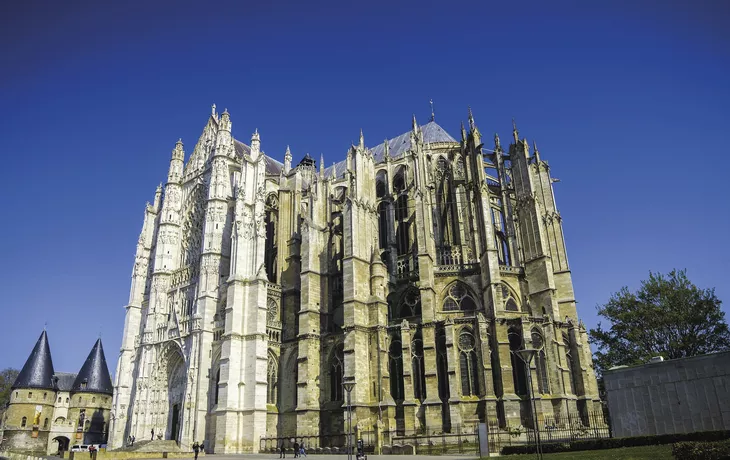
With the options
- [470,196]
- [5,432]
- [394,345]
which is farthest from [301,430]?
[5,432]

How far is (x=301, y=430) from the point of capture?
1265 inches

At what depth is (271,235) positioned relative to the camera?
4512cm

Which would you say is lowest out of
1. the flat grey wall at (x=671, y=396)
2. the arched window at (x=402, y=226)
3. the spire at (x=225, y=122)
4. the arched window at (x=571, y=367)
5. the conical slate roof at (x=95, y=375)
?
the flat grey wall at (x=671, y=396)

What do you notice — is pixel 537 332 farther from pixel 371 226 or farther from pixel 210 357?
pixel 210 357

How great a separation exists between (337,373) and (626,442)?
1953cm

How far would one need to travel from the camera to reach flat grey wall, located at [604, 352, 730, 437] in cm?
1733

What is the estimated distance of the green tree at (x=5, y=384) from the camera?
58500mm

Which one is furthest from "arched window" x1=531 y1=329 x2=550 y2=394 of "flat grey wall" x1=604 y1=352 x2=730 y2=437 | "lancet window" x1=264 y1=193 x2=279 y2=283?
"lancet window" x1=264 y1=193 x2=279 y2=283

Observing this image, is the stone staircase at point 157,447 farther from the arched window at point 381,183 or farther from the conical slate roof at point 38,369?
the conical slate roof at point 38,369

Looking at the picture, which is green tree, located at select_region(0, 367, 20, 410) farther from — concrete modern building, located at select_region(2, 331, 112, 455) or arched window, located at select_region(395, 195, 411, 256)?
arched window, located at select_region(395, 195, 411, 256)

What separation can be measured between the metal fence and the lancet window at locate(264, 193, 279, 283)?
1543 cm

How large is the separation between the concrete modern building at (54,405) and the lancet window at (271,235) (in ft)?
81.4

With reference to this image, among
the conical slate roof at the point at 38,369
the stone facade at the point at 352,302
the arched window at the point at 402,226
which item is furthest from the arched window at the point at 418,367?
the conical slate roof at the point at 38,369

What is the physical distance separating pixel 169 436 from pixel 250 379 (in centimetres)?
893
